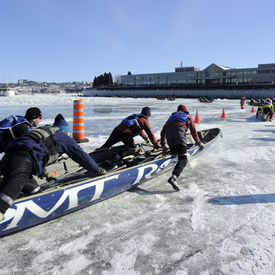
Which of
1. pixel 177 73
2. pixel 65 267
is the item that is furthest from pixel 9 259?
pixel 177 73

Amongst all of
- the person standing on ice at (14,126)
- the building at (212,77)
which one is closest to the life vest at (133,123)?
the person standing on ice at (14,126)

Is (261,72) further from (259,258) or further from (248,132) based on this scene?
(259,258)

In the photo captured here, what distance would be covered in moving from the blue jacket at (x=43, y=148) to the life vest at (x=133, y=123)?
2.32 m

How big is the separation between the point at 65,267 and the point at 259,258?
2.08 metres

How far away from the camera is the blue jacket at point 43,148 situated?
2.86 metres

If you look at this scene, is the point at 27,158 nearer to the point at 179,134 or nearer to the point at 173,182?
the point at 173,182

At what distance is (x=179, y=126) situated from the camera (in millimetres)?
5016

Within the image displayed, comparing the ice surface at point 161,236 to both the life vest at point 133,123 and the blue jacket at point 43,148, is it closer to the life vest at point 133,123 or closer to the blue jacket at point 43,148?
the blue jacket at point 43,148

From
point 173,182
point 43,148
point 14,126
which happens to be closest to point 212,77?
point 173,182

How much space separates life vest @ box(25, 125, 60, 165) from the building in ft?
232

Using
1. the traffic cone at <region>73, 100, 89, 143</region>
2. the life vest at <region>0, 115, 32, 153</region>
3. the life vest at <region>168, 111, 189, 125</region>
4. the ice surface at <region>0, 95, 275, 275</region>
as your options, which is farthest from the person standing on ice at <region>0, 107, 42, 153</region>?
the traffic cone at <region>73, 100, 89, 143</region>

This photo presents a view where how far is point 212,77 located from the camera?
80.8m

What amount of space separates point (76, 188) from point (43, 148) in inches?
29.7

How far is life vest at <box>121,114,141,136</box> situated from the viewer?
586 centimetres
